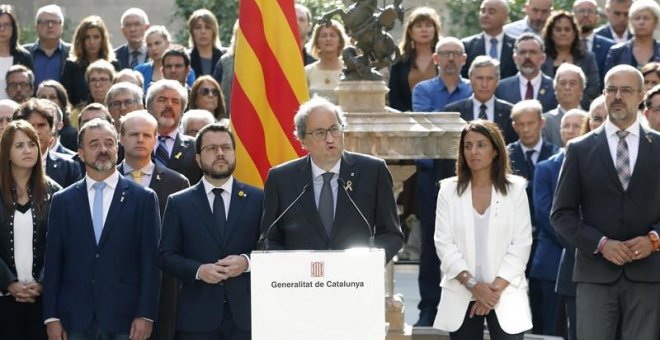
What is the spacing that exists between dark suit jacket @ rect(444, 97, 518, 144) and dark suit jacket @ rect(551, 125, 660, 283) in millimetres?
3277

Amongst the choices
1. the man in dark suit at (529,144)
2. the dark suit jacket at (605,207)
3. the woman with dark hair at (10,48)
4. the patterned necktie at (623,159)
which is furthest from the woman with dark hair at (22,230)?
the woman with dark hair at (10,48)

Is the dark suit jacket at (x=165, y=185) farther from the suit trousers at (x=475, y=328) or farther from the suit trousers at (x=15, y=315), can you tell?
the suit trousers at (x=475, y=328)

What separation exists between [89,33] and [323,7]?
12.2 ft

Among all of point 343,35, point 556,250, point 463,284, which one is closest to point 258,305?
point 463,284

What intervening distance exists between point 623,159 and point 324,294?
10.3 ft

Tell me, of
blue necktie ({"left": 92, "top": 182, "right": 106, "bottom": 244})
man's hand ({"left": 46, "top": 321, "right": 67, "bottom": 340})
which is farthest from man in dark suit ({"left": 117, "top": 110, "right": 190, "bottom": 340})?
man's hand ({"left": 46, "top": 321, "right": 67, "bottom": 340})

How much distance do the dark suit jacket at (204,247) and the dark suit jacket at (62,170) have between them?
156 cm

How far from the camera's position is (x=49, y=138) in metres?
11.6

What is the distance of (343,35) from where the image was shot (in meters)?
14.9

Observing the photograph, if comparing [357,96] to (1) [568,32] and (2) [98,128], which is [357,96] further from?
(1) [568,32]

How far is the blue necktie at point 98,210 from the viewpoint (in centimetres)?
1027

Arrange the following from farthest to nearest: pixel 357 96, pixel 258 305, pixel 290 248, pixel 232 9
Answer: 1. pixel 232 9
2. pixel 357 96
3. pixel 290 248
4. pixel 258 305

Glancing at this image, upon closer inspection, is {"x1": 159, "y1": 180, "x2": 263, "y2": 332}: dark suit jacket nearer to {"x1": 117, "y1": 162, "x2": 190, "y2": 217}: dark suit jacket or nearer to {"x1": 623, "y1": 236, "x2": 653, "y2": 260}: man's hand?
{"x1": 117, "y1": 162, "x2": 190, "y2": 217}: dark suit jacket

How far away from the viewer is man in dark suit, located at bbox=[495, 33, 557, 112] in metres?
14.5
